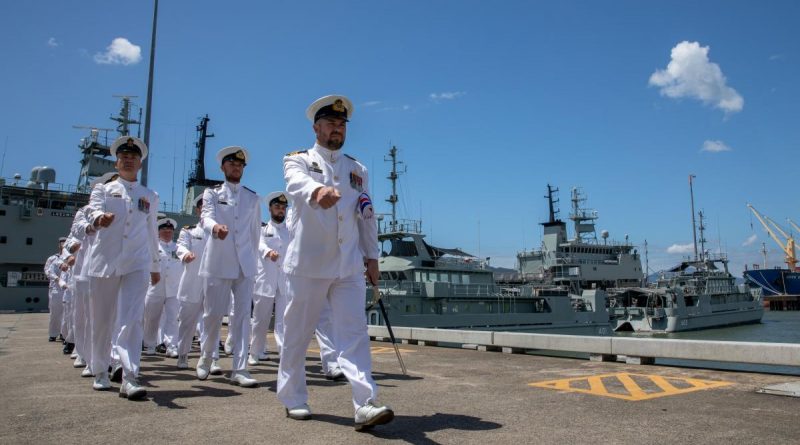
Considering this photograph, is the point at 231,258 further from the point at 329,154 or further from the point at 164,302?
the point at 164,302

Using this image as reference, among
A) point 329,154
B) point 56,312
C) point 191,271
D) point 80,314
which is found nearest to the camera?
point 329,154

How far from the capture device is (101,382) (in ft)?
15.2

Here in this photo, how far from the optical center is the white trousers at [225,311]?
523 centimetres

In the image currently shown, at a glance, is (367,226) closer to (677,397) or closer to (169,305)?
(677,397)

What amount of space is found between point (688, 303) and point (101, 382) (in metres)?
52.9

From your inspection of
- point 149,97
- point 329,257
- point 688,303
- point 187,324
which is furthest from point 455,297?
point 688,303

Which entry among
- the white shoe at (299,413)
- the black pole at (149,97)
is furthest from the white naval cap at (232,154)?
the black pole at (149,97)

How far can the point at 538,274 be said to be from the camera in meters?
48.1

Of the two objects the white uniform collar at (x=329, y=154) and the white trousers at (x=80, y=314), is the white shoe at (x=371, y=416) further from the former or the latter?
the white trousers at (x=80, y=314)

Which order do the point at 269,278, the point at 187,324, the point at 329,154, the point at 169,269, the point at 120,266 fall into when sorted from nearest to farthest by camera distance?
the point at 329,154 → the point at 120,266 → the point at 187,324 → the point at 269,278 → the point at 169,269

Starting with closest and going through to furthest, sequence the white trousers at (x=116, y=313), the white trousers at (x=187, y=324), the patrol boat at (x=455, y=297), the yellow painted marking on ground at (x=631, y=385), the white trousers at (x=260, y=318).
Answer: the yellow painted marking on ground at (x=631, y=385) < the white trousers at (x=116, y=313) < the white trousers at (x=187, y=324) < the white trousers at (x=260, y=318) < the patrol boat at (x=455, y=297)

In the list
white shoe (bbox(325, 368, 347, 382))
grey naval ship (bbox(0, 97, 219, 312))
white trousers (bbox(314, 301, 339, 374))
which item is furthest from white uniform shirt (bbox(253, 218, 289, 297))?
grey naval ship (bbox(0, 97, 219, 312))

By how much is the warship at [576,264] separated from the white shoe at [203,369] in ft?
137

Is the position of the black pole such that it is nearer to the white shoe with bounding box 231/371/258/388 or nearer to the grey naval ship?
the white shoe with bounding box 231/371/258/388
